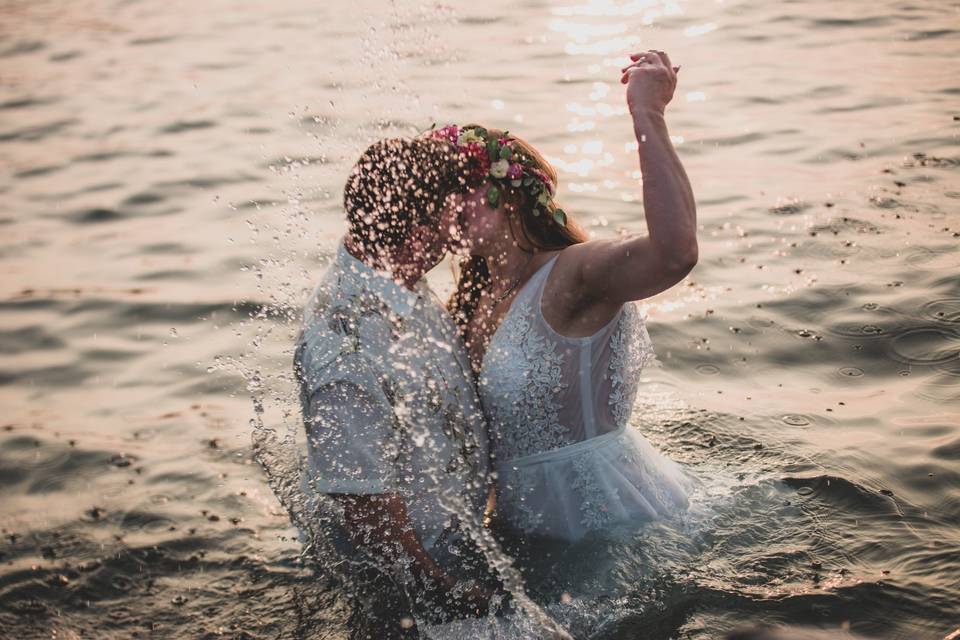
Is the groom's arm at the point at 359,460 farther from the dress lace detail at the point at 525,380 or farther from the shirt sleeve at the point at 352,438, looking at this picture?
the dress lace detail at the point at 525,380

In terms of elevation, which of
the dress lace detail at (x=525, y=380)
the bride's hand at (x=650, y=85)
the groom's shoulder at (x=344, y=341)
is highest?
the bride's hand at (x=650, y=85)

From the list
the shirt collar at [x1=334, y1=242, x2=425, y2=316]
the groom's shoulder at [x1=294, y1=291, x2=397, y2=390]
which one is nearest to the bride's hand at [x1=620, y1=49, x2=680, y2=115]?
the shirt collar at [x1=334, y1=242, x2=425, y2=316]

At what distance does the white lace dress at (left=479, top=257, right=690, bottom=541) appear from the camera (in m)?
4.19

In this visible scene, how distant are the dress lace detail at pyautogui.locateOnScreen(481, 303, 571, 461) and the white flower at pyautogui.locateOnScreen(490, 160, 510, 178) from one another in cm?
55

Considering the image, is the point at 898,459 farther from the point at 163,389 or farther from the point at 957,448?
the point at 163,389

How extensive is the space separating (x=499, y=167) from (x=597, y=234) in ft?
14.0

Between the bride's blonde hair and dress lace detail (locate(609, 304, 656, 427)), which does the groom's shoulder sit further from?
dress lace detail (locate(609, 304, 656, 427))

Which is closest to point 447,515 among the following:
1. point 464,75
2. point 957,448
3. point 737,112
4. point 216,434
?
point 216,434

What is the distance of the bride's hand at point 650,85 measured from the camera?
12.1ft

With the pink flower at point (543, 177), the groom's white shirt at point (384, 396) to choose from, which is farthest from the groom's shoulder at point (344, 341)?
the pink flower at point (543, 177)

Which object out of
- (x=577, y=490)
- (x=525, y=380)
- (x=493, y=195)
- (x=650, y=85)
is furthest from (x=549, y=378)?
(x=650, y=85)

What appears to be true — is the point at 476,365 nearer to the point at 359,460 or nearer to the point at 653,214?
the point at 359,460

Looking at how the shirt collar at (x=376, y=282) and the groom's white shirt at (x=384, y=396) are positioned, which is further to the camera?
the shirt collar at (x=376, y=282)

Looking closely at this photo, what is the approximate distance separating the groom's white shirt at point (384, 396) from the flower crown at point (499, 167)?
520mm
